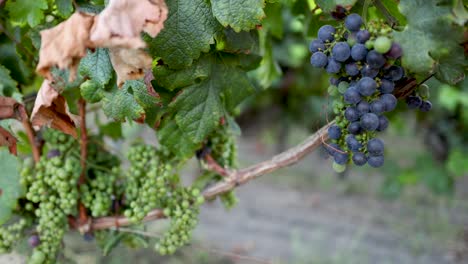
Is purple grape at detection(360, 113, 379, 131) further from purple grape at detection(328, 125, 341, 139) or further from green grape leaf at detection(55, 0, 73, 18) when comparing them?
green grape leaf at detection(55, 0, 73, 18)

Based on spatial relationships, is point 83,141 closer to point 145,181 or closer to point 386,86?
point 145,181

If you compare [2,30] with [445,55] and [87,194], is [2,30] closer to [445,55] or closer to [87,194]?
[87,194]

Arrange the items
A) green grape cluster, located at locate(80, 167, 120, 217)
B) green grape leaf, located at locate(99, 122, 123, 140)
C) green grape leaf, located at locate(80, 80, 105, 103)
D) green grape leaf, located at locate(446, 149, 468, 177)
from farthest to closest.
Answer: green grape leaf, located at locate(446, 149, 468, 177)
green grape leaf, located at locate(99, 122, 123, 140)
green grape cluster, located at locate(80, 167, 120, 217)
green grape leaf, located at locate(80, 80, 105, 103)

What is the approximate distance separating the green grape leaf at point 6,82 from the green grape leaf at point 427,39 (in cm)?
107

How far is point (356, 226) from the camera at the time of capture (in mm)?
5180

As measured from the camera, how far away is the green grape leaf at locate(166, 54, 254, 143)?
145cm

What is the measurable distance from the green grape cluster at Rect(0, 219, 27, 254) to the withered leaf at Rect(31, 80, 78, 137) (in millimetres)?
525

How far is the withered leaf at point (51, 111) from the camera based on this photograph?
1150 mm

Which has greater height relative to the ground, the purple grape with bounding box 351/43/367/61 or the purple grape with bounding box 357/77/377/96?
the purple grape with bounding box 351/43/367/61

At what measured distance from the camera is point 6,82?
1464mm

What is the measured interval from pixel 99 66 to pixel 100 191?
1.92ft

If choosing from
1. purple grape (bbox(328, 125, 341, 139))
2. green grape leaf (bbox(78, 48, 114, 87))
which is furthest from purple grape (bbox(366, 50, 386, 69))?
green grape leaf (bbox(78, 48, 114, 87))

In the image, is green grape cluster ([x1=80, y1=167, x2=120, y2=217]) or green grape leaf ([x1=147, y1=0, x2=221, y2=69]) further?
green grape cluster ([x1=80, y1=167, x2=120, y2=217])

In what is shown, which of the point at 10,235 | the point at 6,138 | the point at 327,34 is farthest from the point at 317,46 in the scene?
the point at 10,235
